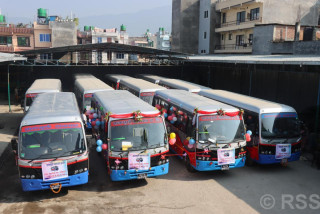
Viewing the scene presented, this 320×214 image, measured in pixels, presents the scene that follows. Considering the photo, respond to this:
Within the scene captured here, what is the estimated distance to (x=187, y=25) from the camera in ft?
151

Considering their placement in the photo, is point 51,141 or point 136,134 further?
point 136,134

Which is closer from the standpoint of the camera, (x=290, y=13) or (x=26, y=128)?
(x=26, y=128)

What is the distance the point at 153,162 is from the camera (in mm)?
9539

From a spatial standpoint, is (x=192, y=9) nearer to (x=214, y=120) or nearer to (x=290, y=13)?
(x=290, y=13)

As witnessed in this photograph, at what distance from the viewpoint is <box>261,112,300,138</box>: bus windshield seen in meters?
10.9

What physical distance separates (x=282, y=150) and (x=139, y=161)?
533cm

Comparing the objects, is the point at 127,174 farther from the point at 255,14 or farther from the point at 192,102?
the point at 255,14

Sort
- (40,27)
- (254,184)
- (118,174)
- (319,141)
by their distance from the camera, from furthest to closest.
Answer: (40,27) → (319,141) → (254,184) → (118,174)

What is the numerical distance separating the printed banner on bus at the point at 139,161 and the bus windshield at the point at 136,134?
21 centimetres

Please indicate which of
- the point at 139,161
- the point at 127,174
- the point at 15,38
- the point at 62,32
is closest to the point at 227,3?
the point at 62,32

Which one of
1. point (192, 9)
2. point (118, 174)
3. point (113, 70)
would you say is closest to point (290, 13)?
point (192, 9)

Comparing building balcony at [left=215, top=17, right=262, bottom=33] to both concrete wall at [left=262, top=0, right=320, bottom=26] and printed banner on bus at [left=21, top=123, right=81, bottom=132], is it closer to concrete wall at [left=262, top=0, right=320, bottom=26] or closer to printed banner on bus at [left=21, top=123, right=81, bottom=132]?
concrete wall at [left=262, top=0, right=320, bottom=26]

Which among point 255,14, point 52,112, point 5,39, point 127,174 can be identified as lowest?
point 127,174

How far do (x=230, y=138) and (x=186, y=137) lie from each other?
158cm
